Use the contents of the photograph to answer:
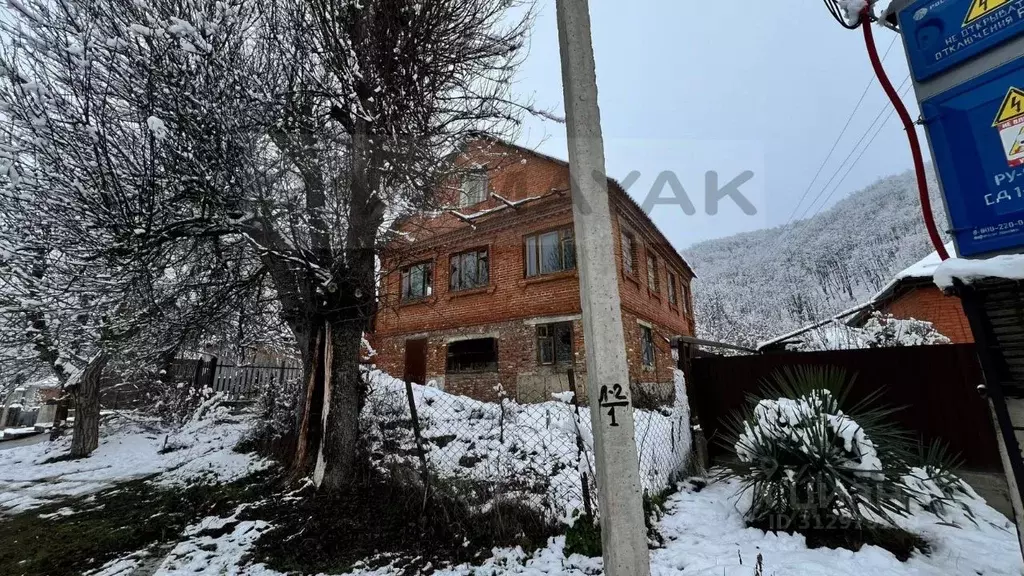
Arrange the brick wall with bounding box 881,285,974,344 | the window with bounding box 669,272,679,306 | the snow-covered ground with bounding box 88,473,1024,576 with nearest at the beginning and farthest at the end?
the snow-covered ground with bounding box 88,473,1024,576 < the brick wall with bounding box 881,285,974,344 < the window with bounding box 669,272,679,306

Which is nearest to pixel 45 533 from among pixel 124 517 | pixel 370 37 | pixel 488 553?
pixel 124 517

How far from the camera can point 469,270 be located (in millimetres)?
13633

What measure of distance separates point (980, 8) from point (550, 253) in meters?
9.78

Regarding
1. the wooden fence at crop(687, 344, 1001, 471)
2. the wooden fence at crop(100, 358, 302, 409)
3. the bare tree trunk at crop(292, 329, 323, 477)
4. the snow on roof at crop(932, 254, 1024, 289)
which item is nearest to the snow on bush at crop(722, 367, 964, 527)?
the wooden fence at crop(687, 344, 1001, 471)

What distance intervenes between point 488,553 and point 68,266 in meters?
6.07

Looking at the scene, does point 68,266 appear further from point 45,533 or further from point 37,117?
point 45,533

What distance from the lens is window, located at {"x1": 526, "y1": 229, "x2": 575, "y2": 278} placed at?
1149 centimetres

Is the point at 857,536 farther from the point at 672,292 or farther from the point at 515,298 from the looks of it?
the point at 672,292

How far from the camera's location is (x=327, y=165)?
238 inches

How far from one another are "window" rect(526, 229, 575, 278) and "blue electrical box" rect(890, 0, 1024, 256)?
28.7 feet

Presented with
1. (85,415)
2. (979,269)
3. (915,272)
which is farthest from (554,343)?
(85,415)

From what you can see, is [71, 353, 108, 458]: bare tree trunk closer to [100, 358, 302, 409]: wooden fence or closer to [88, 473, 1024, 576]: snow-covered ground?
[100, 358, 302, 409]: wooden fence

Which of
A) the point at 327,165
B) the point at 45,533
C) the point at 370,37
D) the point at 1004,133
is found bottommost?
the point at 45,533

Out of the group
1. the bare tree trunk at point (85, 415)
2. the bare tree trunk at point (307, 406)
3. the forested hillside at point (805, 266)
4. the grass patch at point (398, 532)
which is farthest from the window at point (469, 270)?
the forested hillside at point (805, 266)
